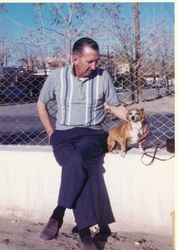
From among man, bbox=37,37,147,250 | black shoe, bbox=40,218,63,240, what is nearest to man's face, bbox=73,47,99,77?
man, bbox=37,37,147,250

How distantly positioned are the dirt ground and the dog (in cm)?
72

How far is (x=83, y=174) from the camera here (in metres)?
3.54

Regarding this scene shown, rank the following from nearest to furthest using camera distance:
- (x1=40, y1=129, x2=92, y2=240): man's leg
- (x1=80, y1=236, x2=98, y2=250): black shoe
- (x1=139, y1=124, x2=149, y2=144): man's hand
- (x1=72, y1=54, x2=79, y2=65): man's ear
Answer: (x1=80, y1=236, x2=98, y2=250): black shoe < (x1=40, y1=129, x2=92, y2=240): man's leg < (x1=72, y1=54, x2=79, y2=65): man's ear < (x1=139, y1=124, x2=149, y2=144): man's hand

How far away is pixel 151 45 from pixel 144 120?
66 centimetres

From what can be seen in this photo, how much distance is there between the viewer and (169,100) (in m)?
4.45

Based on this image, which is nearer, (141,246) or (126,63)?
(141,246)

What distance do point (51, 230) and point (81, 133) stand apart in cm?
85

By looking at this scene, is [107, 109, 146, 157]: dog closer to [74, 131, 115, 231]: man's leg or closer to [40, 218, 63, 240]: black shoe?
[74, 131, 115, 231]: man's leg

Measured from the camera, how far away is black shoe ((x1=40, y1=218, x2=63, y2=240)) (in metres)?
3.72

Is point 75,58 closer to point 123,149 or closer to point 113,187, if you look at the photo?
point 123,149

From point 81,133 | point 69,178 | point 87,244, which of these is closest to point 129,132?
point 81,133

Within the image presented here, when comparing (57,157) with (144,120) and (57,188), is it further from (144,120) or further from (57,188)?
(144,120)

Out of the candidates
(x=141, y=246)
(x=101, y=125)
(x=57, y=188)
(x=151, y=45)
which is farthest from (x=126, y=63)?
(x=141, y=246)

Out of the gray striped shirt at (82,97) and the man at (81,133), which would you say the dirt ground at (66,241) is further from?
the gray striped shirt at (82,97)
